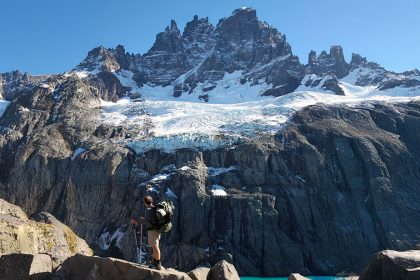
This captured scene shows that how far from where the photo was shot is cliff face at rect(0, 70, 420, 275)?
356 feet

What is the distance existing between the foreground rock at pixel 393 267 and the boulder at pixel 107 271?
703cm

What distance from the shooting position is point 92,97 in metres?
185

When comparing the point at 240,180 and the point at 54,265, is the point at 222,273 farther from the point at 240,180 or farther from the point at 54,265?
the point at 240,180

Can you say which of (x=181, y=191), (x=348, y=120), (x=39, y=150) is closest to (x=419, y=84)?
(x=348, y=120)

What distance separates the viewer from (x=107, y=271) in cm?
1575

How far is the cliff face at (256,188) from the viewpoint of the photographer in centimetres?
10844

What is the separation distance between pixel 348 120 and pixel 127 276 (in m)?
138

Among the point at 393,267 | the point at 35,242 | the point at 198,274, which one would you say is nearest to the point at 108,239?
the point at 35,242

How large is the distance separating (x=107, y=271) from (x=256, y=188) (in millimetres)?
103406

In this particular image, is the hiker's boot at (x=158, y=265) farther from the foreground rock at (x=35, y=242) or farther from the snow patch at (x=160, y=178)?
the snow patch at (x=160, y=178)

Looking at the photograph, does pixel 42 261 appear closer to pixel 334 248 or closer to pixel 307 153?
pixel 334 248

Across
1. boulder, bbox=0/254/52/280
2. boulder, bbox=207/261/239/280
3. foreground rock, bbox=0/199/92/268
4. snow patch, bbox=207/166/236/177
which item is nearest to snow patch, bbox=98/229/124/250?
snow patch, bbox=207/166/236/177

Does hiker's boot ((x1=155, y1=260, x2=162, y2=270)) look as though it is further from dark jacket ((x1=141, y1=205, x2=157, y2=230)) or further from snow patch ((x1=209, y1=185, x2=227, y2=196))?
snow patch ((x1=209, y1=185, x2=227, y2=196))

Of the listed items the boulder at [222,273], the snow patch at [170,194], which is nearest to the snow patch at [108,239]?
the snow patch at [170,194]
